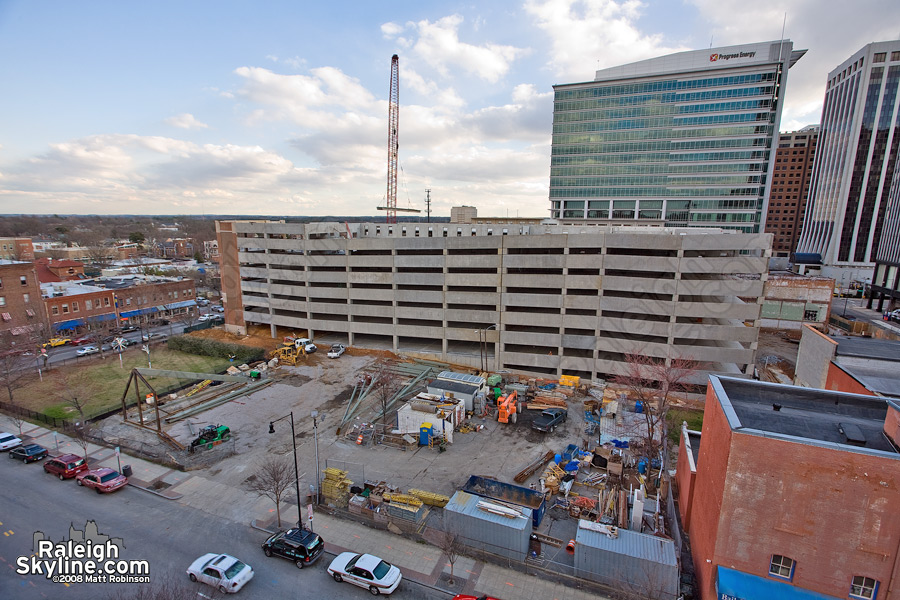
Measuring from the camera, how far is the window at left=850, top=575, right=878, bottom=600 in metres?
13.9

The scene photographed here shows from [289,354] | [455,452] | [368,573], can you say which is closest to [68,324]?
[289,354]

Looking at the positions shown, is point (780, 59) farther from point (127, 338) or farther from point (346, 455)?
point (127, 338)

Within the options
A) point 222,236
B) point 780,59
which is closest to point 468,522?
point 222,236

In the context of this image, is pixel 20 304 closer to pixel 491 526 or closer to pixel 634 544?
pixel 491 526

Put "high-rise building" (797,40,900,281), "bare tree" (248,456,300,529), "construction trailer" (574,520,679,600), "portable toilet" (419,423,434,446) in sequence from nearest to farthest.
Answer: "construction trailer" (574,520,679,600) < "bare tree" (248,456,300,529) < "portable toilet" (419,423,434,446) < "high-rise building" (797,40,900,281)

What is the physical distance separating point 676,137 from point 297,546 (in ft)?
369

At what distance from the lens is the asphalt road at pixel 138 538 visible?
18172mm

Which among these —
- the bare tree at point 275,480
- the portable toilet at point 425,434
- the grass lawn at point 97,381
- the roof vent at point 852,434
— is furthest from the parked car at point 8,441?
Result: the roof vent at point 852,434

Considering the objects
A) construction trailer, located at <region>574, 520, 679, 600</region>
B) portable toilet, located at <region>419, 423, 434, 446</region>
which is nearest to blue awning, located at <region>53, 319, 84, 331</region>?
portable toilet, located at <region>419, 423, 434, 446</region>

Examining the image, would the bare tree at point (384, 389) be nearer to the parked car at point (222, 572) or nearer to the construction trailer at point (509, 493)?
the construction trailer at point (509, 493)

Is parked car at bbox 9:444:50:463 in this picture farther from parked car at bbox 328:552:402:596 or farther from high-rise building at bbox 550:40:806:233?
high-rise building at bbox 550:40:806:233

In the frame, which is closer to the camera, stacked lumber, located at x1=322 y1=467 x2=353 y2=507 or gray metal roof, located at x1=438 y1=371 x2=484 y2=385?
stacked lumber, located at x1=322 y1=467 x2=353 y2=507

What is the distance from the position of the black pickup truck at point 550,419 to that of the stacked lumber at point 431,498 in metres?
12.5

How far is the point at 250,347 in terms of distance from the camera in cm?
5616
